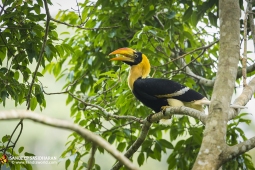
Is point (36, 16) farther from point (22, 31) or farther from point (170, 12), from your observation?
point (170, 12)

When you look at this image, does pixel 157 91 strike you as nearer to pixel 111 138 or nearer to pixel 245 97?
pixel 111 138

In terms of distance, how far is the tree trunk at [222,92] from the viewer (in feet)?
8.68

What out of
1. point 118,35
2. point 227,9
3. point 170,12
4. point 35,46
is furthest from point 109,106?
point 227,9

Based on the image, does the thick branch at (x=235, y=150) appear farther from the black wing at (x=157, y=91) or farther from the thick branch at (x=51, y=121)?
the black wing at (x=157, y=91)

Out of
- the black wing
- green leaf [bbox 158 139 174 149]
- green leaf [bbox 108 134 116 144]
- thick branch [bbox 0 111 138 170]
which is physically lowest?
thick branch [bbox 0 111 138 170]

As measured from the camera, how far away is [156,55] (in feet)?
16.6

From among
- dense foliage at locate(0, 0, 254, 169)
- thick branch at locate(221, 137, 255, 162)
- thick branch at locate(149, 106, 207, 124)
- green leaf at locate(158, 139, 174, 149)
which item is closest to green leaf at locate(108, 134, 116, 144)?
dense foliage at locate(0, 0, 254, 169)

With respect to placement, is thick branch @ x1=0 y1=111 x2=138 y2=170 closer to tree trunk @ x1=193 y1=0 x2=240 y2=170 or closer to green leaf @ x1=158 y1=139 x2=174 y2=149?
tree trunk @ x1=193 y1=0 x2=240 y2=170

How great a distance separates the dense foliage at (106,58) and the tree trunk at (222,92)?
72 centimetres

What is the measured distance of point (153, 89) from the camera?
477 cm

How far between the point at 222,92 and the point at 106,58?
127 inches

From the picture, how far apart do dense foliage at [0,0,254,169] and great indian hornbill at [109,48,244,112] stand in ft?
0.44

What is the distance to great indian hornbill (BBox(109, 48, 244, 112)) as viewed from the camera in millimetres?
4578

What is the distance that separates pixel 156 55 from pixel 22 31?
5.49 ft
